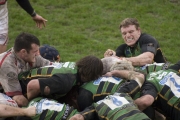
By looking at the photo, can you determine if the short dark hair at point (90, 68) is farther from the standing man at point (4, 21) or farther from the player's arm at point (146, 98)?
the standing man at point (4, 21)

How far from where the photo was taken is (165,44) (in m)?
7.34

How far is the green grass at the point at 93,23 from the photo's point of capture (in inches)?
283

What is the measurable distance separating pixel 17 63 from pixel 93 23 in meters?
4.28

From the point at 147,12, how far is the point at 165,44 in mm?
1641

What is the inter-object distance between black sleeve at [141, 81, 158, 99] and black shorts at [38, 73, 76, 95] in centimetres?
70

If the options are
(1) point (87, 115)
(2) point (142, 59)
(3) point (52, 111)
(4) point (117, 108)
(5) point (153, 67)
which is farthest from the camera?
(2) point (142, 59)

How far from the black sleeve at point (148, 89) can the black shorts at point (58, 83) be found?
704mm

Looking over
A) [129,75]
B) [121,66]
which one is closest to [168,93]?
[129,75]

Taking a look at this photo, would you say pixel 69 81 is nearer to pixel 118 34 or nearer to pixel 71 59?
pixel 71 59

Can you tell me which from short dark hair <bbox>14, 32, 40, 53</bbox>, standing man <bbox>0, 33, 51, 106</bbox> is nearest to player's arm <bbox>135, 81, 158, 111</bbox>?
standing man <bbox>0, 33, 51, 106</bbox>

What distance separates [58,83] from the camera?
3781 millimetres

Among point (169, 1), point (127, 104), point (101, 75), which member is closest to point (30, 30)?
point (169, 1)

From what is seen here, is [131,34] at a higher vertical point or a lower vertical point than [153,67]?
higher

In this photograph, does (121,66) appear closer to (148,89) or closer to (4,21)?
(148,89)
